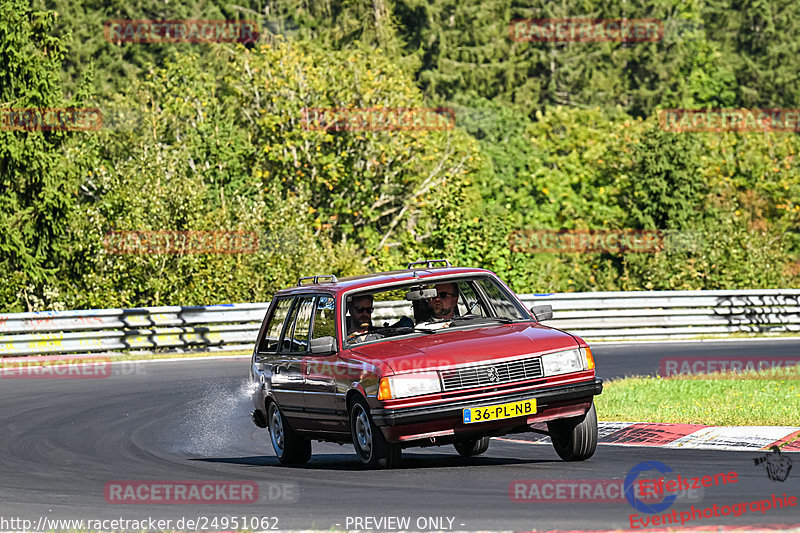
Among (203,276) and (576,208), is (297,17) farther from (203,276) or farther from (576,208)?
(203,276)

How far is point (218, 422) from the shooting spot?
15.4 meters

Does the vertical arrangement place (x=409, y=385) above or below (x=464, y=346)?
below

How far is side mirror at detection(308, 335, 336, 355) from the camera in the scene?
1055cm

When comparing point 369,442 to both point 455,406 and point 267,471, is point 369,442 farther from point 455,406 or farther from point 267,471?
point 267,471

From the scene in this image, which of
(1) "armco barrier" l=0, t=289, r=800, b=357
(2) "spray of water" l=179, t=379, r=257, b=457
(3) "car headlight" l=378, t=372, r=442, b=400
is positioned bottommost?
(1) "armco barrier" l=0, t=289, r=800, b=357

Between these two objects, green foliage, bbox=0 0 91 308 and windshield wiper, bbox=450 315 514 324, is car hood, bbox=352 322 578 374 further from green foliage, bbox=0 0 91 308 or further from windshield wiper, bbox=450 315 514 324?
green foliage, bbox=0 0 91 308

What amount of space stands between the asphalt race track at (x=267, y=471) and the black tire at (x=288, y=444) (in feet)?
0.65

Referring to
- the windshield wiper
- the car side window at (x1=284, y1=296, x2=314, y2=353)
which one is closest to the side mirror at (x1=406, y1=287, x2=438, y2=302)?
the windshield wiper

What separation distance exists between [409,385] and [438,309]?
162 cm

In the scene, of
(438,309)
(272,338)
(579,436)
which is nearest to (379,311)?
(272,338)

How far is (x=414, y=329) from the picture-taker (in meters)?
10.8

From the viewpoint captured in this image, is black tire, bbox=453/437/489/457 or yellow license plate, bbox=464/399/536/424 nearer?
yellow license plate, bbox=464/399/536/424

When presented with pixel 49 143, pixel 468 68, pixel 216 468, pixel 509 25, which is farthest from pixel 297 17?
pixel 216 468

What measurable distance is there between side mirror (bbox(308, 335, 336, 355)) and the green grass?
420cm
